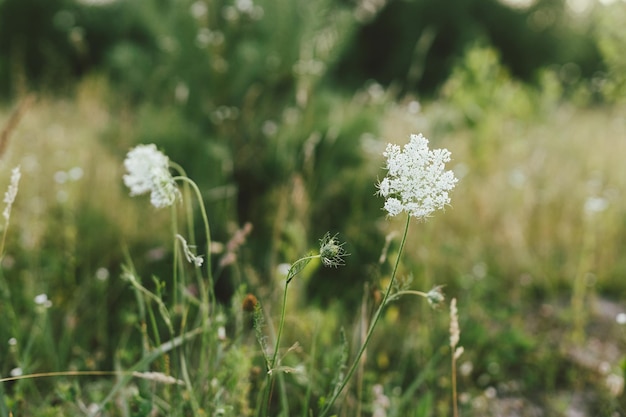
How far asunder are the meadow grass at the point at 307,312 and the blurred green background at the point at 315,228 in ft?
0.05

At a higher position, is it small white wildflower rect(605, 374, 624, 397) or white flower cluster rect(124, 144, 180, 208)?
small white wildflower rect(605, 374, 624, 397)

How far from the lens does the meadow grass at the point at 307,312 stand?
1.51 metres

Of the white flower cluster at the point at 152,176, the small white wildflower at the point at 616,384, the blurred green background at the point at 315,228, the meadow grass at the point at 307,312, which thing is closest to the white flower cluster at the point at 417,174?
the meadow grass at the point at 307,312

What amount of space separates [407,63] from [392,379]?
928cm

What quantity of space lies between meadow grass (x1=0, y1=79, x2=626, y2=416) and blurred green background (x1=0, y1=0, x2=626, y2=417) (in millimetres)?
16

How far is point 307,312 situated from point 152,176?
1321 millimetres

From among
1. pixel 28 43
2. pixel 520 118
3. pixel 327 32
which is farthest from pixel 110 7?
pixel 327 32

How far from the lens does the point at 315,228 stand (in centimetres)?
285

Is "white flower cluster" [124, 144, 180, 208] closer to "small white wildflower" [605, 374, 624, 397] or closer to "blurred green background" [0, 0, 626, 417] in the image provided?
"blurred green background" [0, 0, 626, 417]

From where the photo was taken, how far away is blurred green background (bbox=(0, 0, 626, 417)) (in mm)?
2074

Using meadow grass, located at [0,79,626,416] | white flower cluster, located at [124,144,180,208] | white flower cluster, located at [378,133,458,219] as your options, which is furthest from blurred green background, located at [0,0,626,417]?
white flower cluster, located at [378,133,458,219]

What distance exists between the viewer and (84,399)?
1939 millimetres

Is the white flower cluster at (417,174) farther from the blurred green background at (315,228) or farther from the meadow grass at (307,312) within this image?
the blurred green background at (315,228)

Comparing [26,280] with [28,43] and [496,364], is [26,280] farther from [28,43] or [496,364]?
[28,43]
